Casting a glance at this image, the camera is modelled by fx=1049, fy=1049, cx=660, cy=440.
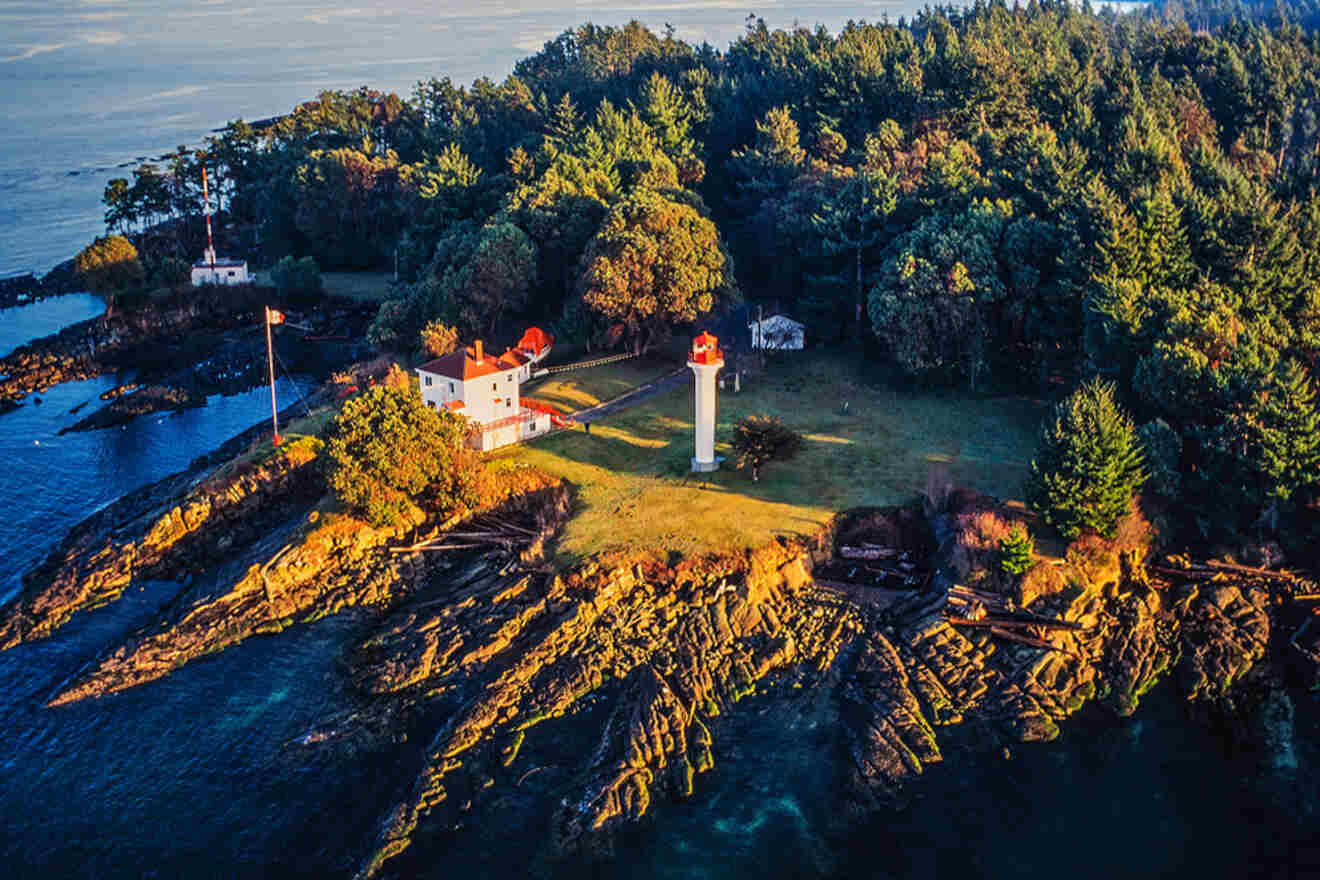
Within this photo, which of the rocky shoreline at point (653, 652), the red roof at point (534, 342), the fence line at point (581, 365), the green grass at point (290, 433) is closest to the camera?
the rocky shoreline at point (653, 652)

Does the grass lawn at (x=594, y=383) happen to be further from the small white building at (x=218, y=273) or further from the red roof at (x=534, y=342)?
the small white building at (x=218, y=273)

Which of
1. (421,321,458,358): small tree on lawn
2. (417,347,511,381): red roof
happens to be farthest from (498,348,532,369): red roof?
(421,321,458,358): small tree on lawn

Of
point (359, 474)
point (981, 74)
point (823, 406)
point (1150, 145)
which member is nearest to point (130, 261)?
point (359, 474)

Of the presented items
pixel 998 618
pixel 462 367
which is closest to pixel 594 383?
pixel 462 367

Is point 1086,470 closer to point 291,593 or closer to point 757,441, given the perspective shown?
point 757,441

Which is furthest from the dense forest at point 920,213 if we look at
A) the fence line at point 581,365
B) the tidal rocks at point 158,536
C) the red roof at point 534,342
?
the tidal rocks at point 158,536
